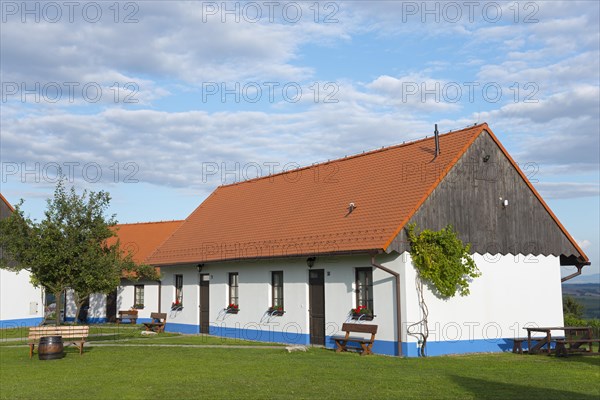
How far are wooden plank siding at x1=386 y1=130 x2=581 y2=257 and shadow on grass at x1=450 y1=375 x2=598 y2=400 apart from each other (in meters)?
6.05

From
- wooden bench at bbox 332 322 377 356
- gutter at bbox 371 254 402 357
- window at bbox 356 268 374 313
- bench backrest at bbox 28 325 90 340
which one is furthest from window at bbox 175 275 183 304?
gutter at bbox 371 254 402 357

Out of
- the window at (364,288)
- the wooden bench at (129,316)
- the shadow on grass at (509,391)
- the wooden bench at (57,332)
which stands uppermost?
the window at (364,288)

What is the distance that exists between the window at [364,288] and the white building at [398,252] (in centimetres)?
3

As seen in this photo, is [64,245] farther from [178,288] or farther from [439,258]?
[439,258]

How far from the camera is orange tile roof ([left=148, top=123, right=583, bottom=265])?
19594mm

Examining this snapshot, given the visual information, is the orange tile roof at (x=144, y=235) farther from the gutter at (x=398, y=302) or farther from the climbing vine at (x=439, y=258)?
the climbing vine at (x=439, y=258)

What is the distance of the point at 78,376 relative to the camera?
14.7m

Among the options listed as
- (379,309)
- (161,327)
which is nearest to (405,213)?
(379,309)

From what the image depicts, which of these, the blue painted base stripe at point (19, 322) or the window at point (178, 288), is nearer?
the window at point (178, 288)

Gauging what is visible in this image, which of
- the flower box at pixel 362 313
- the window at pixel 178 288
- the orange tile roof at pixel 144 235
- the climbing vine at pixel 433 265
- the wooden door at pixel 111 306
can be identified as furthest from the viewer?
the orange tile roof at pixel 144 235

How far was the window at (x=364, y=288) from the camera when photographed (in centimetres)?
1956

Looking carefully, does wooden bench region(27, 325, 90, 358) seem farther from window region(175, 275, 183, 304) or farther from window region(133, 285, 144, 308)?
Result: window region(133, 285, 144, 308)

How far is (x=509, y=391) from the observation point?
470 inches

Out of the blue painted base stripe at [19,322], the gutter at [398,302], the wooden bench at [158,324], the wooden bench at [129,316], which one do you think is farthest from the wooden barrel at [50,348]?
the wooden bench at [129,316]
